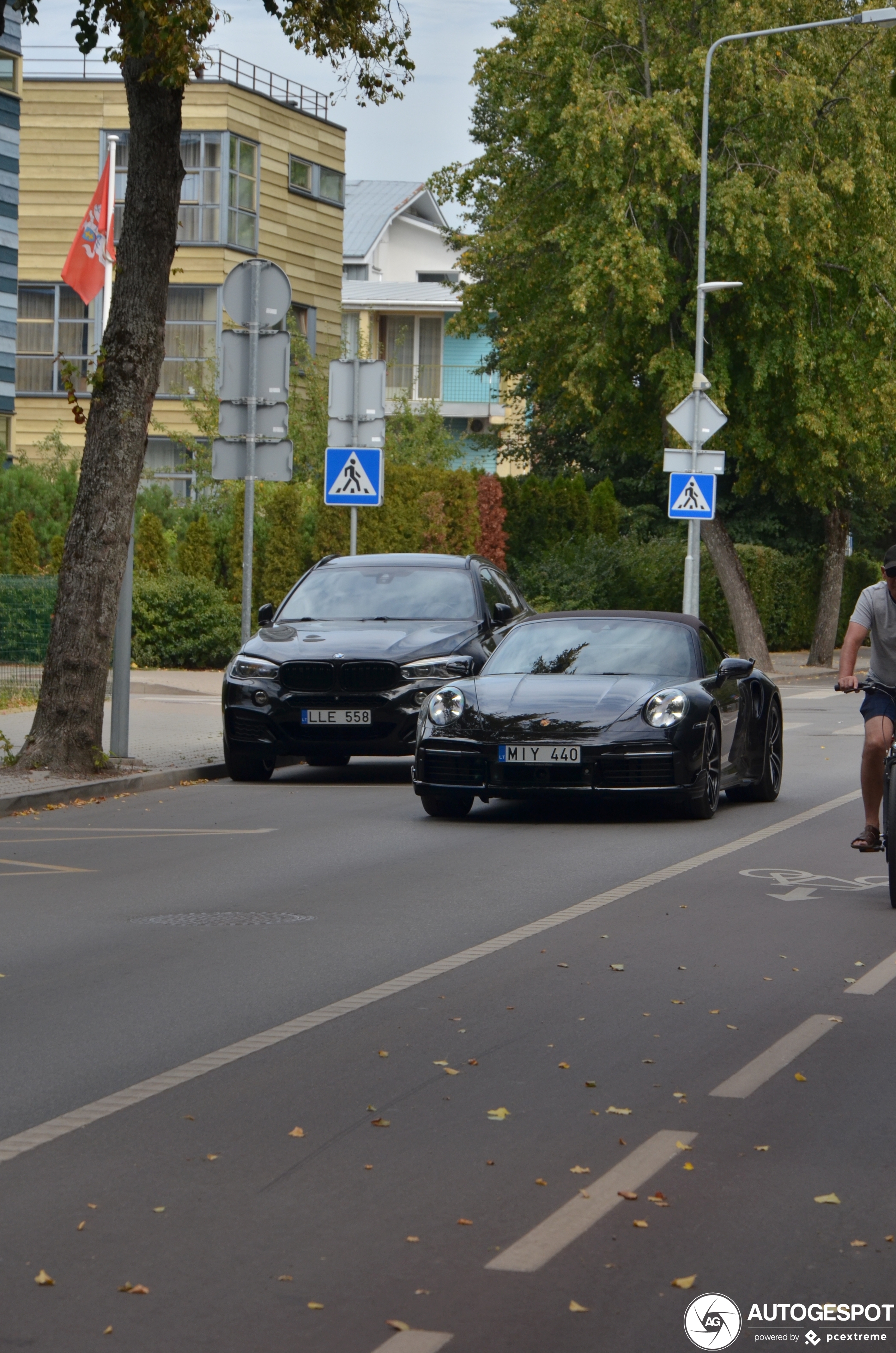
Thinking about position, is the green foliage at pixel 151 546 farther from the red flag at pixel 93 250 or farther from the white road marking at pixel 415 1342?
the white road marking at pixel 415 1342

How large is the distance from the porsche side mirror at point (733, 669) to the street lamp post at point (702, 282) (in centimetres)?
1557

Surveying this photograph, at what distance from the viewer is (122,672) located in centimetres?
1666

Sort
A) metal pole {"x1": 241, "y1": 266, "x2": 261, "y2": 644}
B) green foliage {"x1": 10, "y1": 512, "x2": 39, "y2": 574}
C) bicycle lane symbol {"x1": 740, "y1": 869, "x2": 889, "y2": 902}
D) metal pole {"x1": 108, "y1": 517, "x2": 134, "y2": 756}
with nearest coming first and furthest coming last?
bicycle lane symbol {"x1": 740, "y1": 869, "x2": 889, "y2": 902}
metal pole {"x1": 108, "y1": 517, "x2": 134, "y2": 756}
metal pole {"x1": 241, "y1": 266, "x2": 261, "y2": 644}
green foliage {"x1": 10, "y1": 512, "x2": 39, "y2": 574}

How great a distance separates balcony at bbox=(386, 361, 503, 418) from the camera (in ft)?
215

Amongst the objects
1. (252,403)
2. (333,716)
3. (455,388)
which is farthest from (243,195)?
(333,716)

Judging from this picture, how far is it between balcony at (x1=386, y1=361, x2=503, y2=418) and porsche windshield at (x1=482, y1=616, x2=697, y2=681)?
5053cm

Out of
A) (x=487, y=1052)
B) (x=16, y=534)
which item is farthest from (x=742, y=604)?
(x=487, y=1052)

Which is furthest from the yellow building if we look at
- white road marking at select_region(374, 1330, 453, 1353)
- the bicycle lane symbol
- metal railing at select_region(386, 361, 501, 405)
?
white road marking at select_region(374, 1330, 453, 1353)

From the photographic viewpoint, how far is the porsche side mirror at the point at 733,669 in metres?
14.1

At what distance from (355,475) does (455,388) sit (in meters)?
46.7

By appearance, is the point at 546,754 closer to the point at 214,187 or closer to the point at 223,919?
the point at 223,919

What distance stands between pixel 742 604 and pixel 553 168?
811 centimetres

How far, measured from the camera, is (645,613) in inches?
579

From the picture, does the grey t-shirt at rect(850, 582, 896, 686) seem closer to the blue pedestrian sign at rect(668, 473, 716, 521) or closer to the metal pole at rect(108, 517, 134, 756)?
the metal pole at rect(108, 517, 134, 756)
